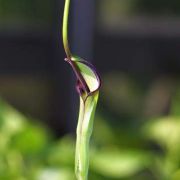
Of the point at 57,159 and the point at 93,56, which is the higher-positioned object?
the point at 57,159

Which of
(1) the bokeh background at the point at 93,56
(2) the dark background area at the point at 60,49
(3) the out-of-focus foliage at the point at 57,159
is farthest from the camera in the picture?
(2) the dark background area at the point at 60,49

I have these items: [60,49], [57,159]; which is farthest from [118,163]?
[60,49]

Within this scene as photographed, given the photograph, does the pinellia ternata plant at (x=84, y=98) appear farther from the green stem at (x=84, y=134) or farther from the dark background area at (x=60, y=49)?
the dark background area at (x=60, y=49)

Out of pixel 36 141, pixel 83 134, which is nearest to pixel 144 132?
pixel 36 141

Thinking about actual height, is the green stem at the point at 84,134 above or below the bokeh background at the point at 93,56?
above

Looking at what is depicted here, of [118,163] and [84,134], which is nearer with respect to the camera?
[84,134]

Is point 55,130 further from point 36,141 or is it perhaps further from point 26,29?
point 36,141

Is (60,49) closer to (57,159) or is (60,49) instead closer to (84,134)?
(57,159)

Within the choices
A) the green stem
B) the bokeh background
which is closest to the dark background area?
the bokeh background

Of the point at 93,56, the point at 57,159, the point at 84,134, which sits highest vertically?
the point at 84,134

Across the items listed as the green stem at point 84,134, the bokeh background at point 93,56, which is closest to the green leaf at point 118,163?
the green stem at point 84,134

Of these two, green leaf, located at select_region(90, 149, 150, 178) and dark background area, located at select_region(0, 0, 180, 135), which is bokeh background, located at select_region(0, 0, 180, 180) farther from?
green leaf, located at select_region(90, 149, 150, 178)
